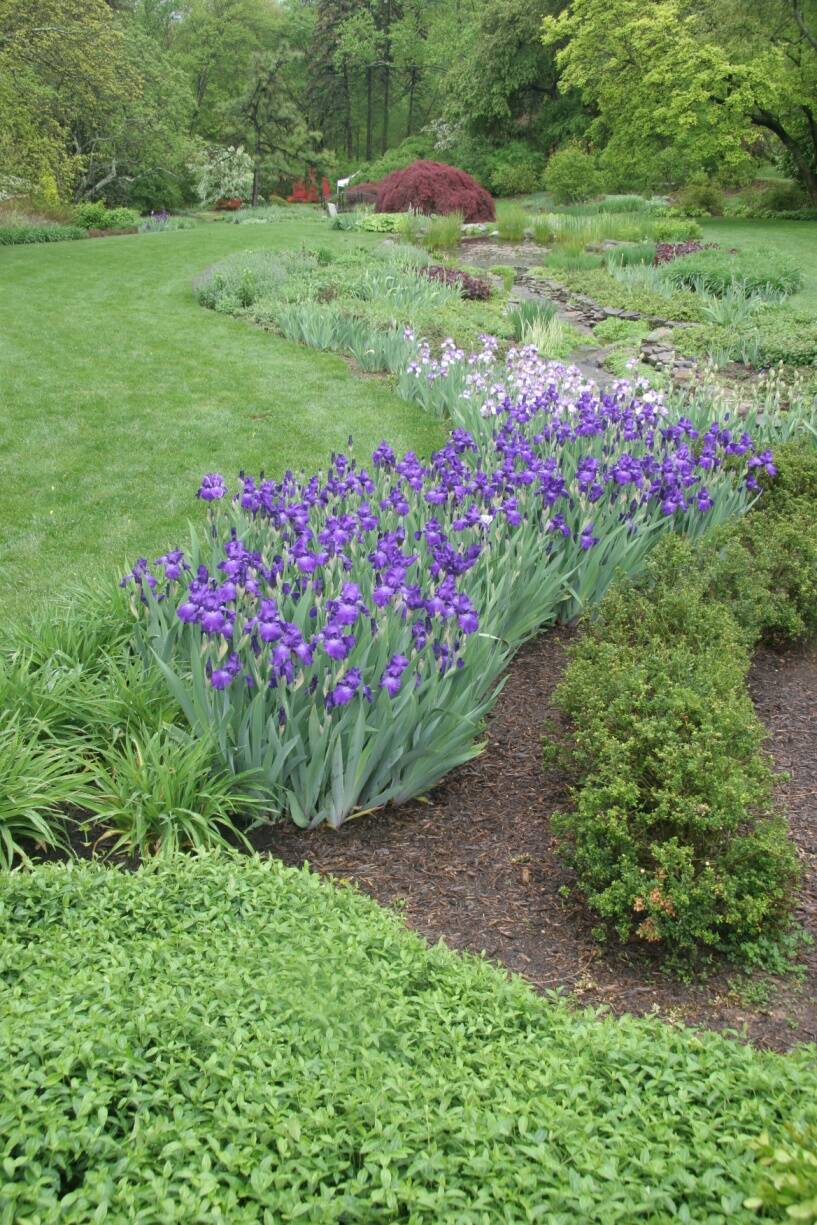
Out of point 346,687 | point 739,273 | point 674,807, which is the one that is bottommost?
point 674,807

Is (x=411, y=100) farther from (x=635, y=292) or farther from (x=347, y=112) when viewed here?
(x=635, y=292)

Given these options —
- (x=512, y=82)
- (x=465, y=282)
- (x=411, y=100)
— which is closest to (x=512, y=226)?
(x=465, y=282)

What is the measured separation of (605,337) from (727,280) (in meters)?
3.01

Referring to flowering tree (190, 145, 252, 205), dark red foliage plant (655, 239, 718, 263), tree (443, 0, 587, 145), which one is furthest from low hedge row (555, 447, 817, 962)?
flowering tree (190, 145, 252, 205)

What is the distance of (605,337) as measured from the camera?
11.4 metres

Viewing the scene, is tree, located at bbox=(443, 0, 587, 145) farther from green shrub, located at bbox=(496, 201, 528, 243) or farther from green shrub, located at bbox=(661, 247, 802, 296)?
green shrub, located at bbox=(661, 247, 802, 296)

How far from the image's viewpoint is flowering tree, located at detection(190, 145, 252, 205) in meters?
31.5

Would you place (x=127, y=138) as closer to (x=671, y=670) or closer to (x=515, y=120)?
(x=515, y=120)

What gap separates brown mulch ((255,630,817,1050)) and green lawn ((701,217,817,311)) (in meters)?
11.7

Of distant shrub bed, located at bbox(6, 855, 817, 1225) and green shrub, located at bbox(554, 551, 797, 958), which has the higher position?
distant shrub bed, located at bbox(6, 855, 817, 1225)

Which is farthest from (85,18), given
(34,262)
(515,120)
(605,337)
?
(515,120)

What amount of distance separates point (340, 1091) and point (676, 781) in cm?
166

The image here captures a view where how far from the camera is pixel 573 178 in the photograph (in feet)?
85.6


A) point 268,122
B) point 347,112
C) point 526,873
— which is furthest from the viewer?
point 347,112
